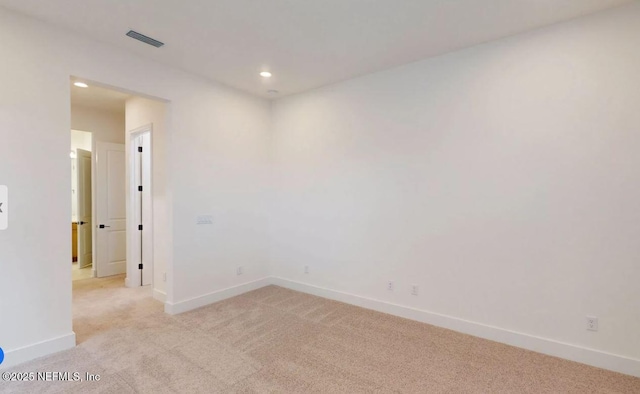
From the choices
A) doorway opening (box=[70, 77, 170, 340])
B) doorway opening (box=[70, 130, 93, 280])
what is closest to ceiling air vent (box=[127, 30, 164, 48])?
doorway opening (box=[70, 77, 170, 340])

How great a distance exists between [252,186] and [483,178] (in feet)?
10.4

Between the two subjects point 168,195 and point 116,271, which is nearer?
point 168,195

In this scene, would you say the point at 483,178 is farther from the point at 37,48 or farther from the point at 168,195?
the point at 37,48

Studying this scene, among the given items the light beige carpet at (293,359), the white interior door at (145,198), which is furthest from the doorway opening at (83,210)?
the light beige carpet at (293,359)

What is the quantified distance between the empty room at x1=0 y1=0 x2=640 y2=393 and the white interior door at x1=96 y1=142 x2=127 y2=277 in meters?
1.29

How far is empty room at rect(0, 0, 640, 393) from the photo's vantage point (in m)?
2.57

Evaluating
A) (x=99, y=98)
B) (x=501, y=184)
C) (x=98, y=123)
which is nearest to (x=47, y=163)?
(x=99, y=98)

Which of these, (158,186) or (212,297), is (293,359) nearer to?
(212,297)

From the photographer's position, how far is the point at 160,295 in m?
4.26

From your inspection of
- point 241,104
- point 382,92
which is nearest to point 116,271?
→ point 241,104

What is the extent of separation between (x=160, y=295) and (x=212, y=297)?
2.41 ft

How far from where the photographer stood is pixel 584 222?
275 cm

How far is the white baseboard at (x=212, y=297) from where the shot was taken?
3.80 metres

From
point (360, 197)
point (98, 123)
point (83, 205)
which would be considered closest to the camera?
point (360, 197)
